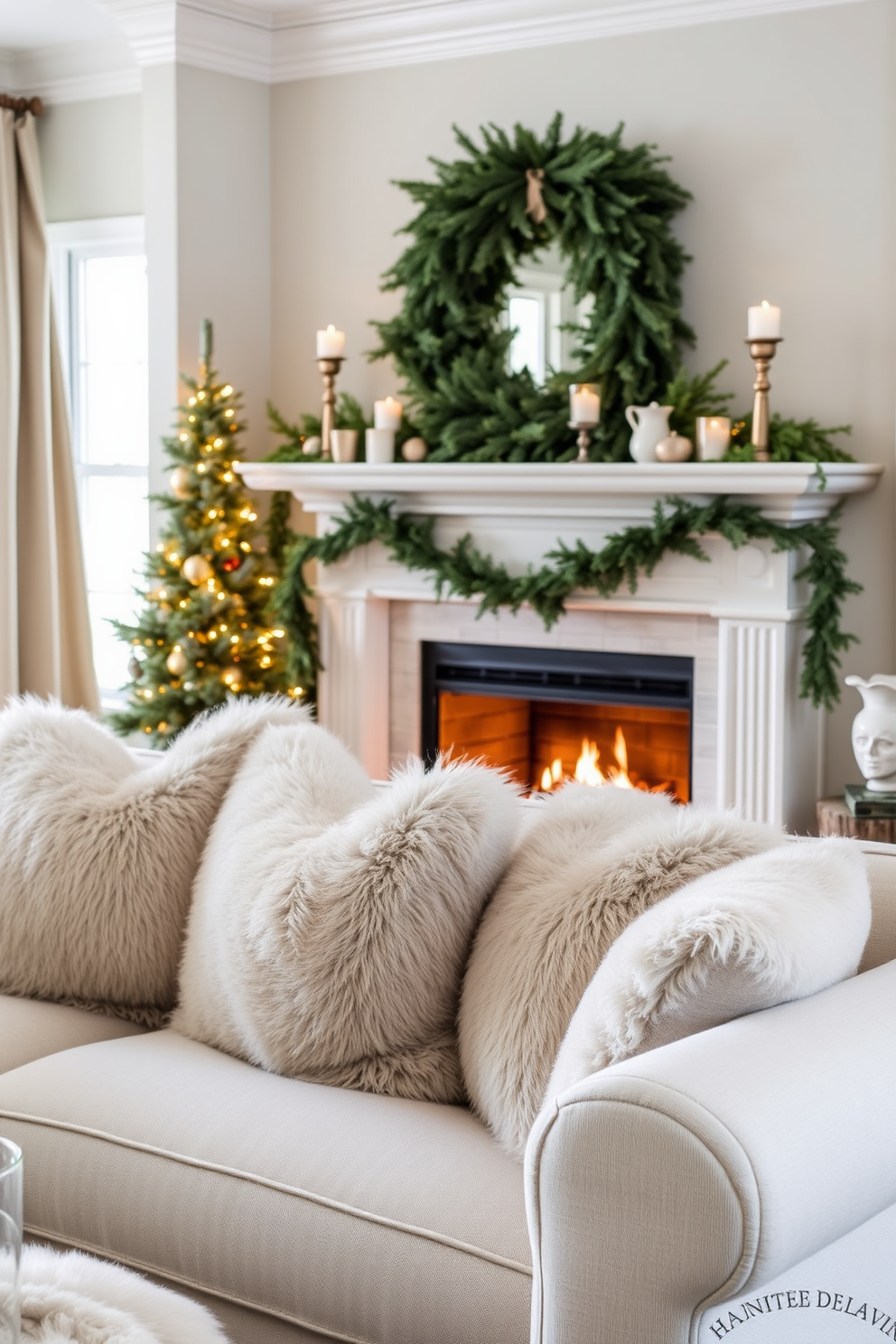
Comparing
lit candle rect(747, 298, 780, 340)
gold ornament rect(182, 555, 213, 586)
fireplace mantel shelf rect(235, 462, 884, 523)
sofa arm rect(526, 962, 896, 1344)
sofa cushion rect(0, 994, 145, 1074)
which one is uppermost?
lit candle rect(747, 298, 780, 340)

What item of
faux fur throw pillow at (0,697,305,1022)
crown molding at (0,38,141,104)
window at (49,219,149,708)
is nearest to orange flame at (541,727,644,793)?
window at (49,219,149,708)

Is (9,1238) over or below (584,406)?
below

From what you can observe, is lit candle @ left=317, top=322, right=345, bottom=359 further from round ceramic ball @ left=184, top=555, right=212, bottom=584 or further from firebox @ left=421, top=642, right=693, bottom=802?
firebox @ left=421, top=642, right=693, bottom=802

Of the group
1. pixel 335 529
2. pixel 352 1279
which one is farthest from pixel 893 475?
pixel 352 1279

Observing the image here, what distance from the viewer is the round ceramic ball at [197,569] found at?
4.59 meters

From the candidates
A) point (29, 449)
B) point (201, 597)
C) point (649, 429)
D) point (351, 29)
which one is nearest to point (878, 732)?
point (649, 429)

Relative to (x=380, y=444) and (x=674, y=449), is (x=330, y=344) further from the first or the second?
(x=674, y=449)

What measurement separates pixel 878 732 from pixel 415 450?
160 centimetres

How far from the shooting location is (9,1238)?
984 mm

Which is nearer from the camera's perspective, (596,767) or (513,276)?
(513,276)

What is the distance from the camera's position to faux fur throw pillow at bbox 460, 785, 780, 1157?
1758mm

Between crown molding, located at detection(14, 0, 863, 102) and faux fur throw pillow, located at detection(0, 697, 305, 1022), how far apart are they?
8.77 feet

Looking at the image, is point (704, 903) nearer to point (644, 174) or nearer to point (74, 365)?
point (644, 174)

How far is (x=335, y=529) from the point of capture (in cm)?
468
